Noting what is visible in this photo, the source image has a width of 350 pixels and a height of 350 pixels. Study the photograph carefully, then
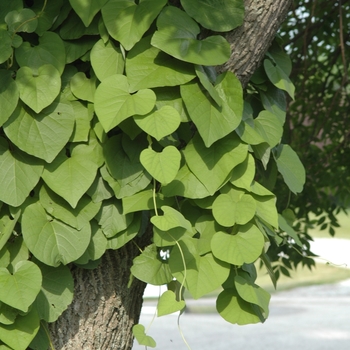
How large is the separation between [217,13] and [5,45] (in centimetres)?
47

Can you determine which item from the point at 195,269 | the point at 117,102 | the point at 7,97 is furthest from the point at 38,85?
the point at 195,269

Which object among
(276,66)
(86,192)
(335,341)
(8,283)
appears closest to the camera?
→ (8,283)

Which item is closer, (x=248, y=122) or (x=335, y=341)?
(x=248, y=122)

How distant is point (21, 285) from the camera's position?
1.27m

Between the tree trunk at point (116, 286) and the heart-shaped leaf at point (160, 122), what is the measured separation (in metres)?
0.22

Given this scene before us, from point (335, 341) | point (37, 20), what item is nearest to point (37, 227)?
point (37, 20)

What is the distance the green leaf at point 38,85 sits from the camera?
128 cm

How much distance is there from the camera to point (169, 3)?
1396mm

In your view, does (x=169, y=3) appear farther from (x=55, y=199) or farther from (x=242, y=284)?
(x=242, y=284)

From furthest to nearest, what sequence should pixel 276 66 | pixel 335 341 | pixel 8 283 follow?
pixel 335 341 → pixel 276 66 → pixel 8 283

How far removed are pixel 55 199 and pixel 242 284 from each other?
18.7 inches

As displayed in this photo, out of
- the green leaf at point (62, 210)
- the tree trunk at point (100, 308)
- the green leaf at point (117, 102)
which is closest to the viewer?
the green leaf at point (117, 102)

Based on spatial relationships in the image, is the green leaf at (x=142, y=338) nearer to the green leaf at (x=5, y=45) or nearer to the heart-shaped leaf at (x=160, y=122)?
the heart-shaped leaf at (x=160, y=122)

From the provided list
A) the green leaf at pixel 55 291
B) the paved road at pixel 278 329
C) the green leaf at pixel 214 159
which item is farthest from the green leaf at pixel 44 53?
the paved road at pixel 278 329
